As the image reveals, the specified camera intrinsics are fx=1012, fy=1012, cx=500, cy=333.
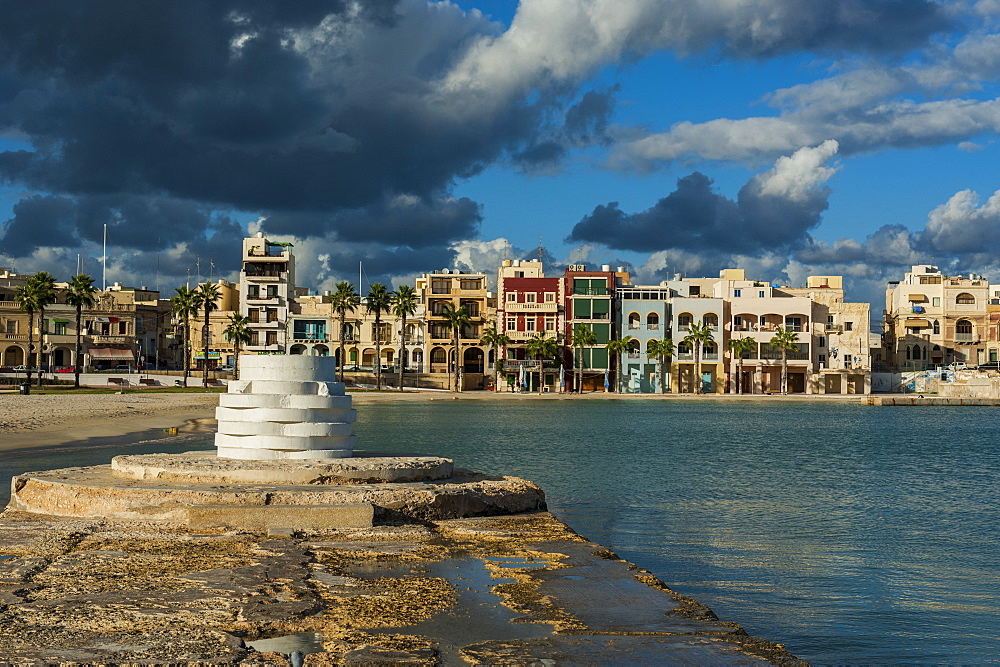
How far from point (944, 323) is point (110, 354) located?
307 feet

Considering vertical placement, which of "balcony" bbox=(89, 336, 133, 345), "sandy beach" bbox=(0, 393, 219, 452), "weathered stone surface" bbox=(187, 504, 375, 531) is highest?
"balcony" bbox=(89, 336, 133, 345)

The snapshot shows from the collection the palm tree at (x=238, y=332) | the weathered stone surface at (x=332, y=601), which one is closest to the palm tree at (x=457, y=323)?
the palm tree at (x=238, y=332)

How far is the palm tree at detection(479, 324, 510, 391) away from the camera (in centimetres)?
10006

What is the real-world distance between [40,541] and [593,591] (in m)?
6.02

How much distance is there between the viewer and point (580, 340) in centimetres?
9831

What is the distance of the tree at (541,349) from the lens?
9838cm

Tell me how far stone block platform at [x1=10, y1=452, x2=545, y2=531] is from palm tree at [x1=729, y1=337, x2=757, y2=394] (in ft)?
284

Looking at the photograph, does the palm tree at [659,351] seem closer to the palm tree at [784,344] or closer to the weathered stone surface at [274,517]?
the palm tree at [784,344]

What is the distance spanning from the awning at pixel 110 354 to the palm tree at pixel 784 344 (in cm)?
6546

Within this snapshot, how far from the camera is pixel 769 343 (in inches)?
3986

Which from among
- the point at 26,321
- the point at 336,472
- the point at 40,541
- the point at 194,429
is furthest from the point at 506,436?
the point at 26,321

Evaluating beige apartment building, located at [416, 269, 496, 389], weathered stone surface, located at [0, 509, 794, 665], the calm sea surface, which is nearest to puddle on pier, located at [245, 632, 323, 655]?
weathered stone surface, located at [0, 509, 794, 665]

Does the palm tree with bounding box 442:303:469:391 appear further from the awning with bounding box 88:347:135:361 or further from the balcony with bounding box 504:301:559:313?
the awning with bounding box 88:347:135:361

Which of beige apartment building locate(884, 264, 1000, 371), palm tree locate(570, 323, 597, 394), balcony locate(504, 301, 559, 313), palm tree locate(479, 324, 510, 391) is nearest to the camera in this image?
palm tree locate(570, 323, 597, 394)
